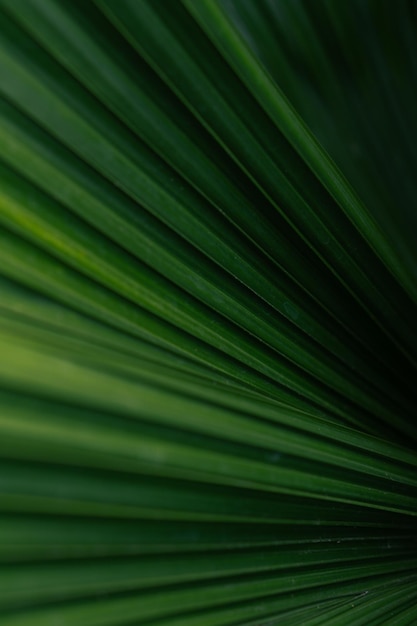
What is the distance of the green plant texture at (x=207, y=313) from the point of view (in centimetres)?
53

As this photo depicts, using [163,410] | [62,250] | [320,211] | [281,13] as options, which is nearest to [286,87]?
[281,13]

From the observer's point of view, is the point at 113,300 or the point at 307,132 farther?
the point at 307,132

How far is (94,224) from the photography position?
0.71m

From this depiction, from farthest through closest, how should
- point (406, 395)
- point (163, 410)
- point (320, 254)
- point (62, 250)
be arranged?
point (406, 395)
point (320, 254)
point (62, 250)
point (163, 410)

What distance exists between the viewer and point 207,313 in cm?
80

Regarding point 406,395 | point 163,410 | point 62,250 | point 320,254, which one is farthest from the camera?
point 406,395

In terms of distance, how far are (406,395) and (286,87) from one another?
49cm

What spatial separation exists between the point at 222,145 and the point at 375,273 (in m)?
0.30

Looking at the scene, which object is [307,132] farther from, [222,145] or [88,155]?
[88,155]

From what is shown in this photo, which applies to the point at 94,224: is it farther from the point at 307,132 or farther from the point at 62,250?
the point at 307,132

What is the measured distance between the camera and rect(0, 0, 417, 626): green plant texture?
1.74 feet

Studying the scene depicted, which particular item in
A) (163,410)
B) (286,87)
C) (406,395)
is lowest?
(163,410)

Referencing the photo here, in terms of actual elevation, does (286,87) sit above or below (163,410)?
above

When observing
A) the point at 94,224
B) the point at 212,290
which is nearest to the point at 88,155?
the point at 94,224
